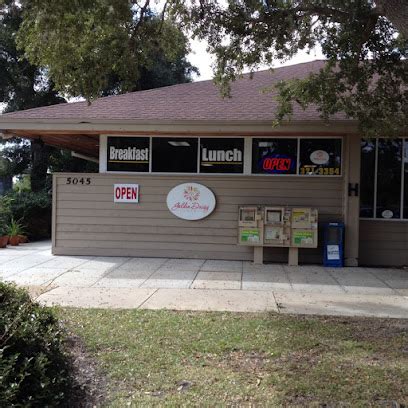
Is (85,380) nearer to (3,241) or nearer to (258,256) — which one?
(258,256)

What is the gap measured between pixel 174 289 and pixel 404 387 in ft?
14.5

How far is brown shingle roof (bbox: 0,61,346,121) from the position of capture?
10.4 metres

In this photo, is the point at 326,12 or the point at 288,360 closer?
the point at 288,360

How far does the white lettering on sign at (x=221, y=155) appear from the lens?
435 inches

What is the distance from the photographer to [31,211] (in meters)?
16.6

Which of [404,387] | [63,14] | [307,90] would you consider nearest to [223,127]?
[307,90]

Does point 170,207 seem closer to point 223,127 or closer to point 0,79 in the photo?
point 223,127

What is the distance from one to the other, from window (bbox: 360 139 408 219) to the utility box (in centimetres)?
255

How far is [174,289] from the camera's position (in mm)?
7957

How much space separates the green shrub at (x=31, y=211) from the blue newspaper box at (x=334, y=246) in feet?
31.5

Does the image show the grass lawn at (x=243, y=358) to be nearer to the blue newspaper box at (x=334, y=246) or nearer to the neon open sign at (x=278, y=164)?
the blue newspaper box at (x=334, y=246)

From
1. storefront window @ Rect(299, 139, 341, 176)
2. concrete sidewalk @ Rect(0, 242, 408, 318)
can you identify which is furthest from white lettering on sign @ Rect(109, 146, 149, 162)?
storefront window @ Rect(299, 139, 341, 176)

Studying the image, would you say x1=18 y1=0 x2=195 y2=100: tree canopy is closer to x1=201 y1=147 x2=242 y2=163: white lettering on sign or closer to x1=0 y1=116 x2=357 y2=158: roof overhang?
x1=0 y1=116 x2=357 y2=158: roof overhang

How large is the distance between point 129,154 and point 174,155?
1.05m
